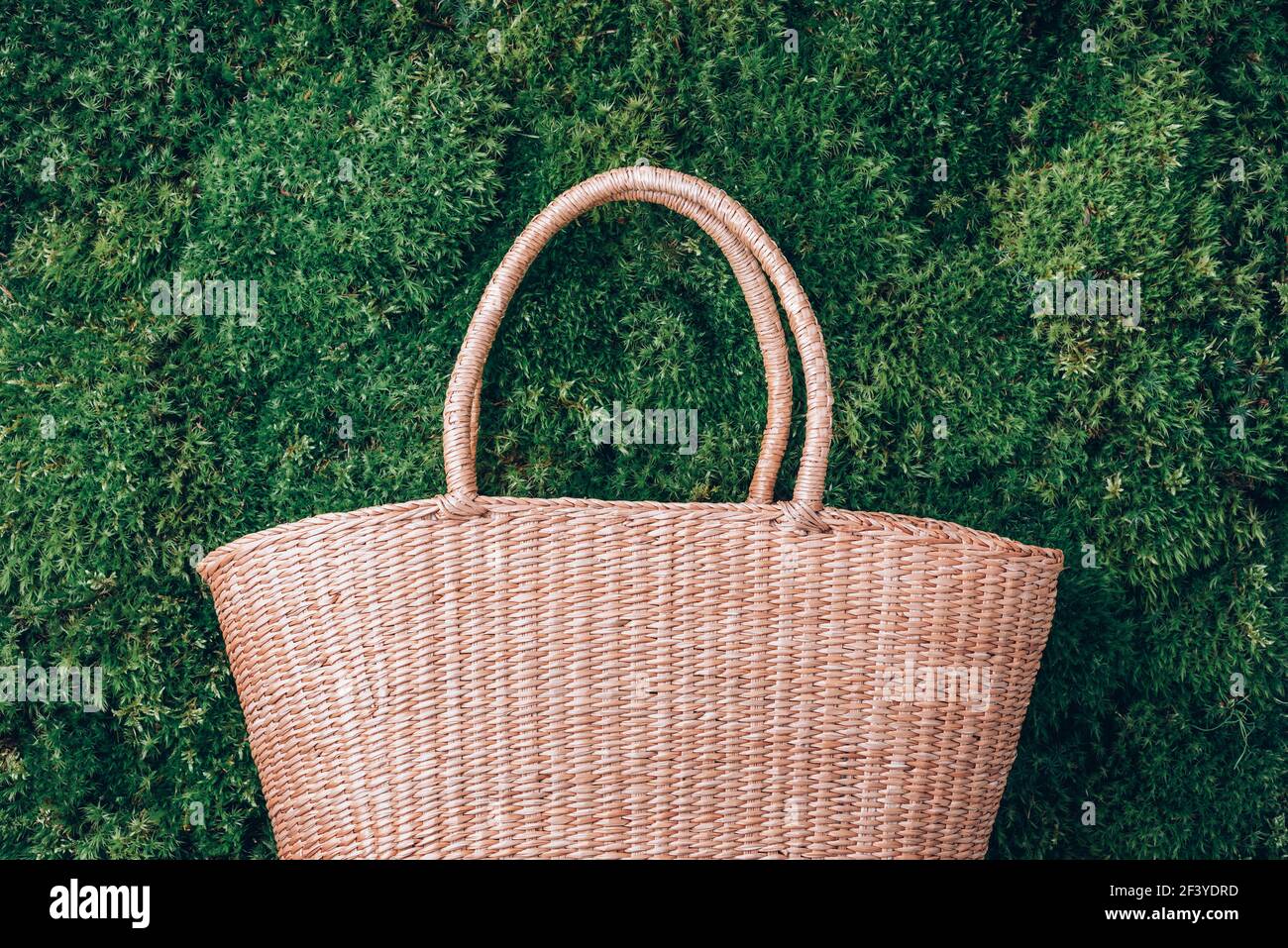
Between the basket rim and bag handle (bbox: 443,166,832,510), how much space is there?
2.0 inches

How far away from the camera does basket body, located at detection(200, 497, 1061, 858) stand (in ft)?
4.93

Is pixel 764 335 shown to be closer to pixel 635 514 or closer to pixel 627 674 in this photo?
pixel 635 514

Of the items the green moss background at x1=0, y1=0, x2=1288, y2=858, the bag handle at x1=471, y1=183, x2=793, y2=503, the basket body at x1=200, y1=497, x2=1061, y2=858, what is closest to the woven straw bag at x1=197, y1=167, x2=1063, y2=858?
the basket body at x1=200, y1=497, x2=1061, y2=858

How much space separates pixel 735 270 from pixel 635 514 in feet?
1.68

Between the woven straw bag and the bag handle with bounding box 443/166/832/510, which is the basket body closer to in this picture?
the woven straw bag

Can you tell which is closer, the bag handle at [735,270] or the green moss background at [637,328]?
the bag handle at [735,270]

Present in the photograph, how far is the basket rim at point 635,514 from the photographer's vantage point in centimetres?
153

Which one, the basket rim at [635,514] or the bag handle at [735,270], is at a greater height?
the bag handle at [735,270]

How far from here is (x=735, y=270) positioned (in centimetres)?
173

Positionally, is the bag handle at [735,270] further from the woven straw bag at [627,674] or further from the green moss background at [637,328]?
the green moss background at [637,328]

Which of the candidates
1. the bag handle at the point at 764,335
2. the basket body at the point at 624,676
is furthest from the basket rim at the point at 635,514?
the bag handle at the point at 764,335

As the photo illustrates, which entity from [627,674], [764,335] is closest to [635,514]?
[627,674]

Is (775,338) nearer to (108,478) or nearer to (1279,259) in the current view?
(1279,259)

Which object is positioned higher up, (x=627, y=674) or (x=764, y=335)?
(x=764, y=335)
